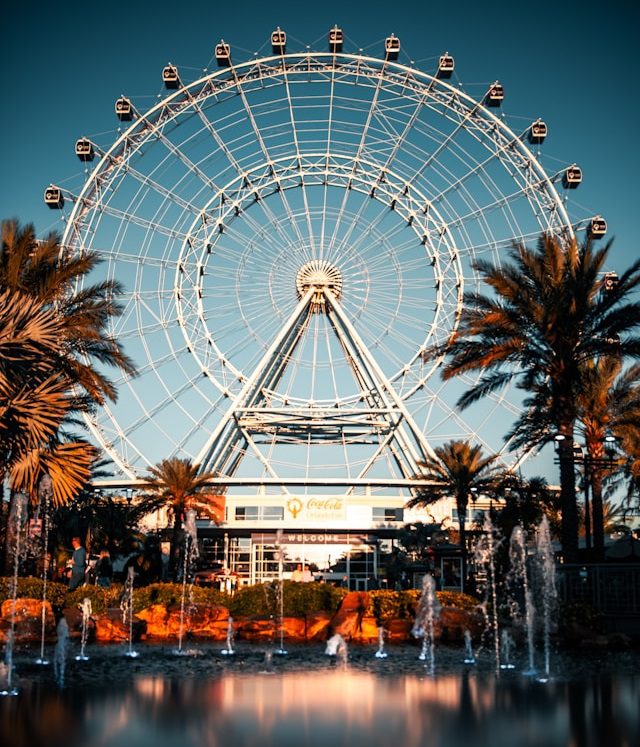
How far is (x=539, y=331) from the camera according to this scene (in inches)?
840

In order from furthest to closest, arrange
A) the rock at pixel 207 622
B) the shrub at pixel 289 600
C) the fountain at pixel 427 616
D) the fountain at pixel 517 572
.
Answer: the shrub at pixel 289 600 → the fountain at pixel 517 572 → the rock at pixel 207 622 → the fountain at pixel 427 616

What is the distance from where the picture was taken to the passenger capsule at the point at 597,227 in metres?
38.5

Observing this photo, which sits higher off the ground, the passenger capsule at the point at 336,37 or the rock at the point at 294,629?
the passenger capsule at the point at 336,37

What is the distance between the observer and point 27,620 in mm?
17156

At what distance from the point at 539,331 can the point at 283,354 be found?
23049mm

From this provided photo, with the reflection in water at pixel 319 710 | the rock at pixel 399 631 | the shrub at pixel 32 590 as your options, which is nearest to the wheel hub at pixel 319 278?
the shrub at pixel 32 590

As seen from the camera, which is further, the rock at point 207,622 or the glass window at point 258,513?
the glass window at point 258,513

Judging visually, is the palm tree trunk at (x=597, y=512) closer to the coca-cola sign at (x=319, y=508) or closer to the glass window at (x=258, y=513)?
the coca-cola sign at (x=319, y=508)

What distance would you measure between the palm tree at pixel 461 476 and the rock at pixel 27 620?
21065 mm

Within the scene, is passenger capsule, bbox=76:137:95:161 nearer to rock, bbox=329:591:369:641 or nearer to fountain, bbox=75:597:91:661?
fountain, bbox=75:597:91:661

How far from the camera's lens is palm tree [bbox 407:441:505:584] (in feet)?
120

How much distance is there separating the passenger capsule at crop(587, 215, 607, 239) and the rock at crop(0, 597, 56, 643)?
28806 mm

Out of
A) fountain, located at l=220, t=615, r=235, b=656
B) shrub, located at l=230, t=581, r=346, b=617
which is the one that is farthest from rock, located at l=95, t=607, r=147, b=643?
shrub, located at l=230, t=581, r=346, b=617

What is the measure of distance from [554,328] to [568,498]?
3880 mm
